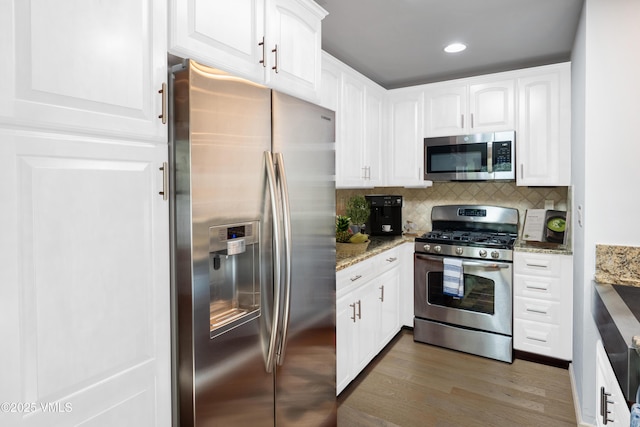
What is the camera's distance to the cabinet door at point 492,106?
3180 mm

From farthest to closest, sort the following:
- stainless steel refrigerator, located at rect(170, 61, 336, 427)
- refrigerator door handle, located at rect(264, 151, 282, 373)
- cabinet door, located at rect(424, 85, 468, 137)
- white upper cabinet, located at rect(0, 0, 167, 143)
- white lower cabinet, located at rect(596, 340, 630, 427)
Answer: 1. cabinet door, located at rect(424, 85, 468, 137)
2. refrigerator door handle, located at rect(264, 151, 282, 373)
3. stainless steel refrigerator, located at rect(170, 61, 336, 427)
4. white lower cabinet, located at rect(596, 340, 630, 427)
5. white upper cabinet, located at rect(0, 0, 167, 143)

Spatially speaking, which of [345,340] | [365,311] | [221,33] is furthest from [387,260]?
[221,33]

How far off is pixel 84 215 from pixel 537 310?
10.3 ft

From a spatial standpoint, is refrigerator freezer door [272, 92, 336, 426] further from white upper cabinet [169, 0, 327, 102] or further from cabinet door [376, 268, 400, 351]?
cabinet door [376, 268, 400, 351]

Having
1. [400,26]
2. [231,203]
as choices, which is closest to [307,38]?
[400,26]

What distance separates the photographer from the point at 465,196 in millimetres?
3752

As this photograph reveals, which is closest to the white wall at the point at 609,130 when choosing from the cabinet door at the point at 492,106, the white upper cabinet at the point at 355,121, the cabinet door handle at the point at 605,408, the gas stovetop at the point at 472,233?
the cabinet door handle at the point at 605,408

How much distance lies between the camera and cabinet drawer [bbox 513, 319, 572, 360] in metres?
2.88

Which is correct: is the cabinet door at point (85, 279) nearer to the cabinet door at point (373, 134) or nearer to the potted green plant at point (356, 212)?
the potted green plant at point (356, 212)

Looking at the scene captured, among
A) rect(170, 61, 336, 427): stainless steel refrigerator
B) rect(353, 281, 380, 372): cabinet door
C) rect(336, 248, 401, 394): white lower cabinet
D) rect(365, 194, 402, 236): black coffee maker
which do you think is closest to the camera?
rect(170, 61, 336, 427): stainless steel refrigerator

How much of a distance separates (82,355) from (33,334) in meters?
0.15

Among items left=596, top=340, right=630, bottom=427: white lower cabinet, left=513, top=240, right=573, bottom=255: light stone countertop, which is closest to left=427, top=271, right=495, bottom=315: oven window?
left=513, top=240, right=573, bottom=255: light stone countertop

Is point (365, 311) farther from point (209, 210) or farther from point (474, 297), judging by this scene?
point (209, 210)

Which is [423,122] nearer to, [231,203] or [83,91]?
[231,203]
